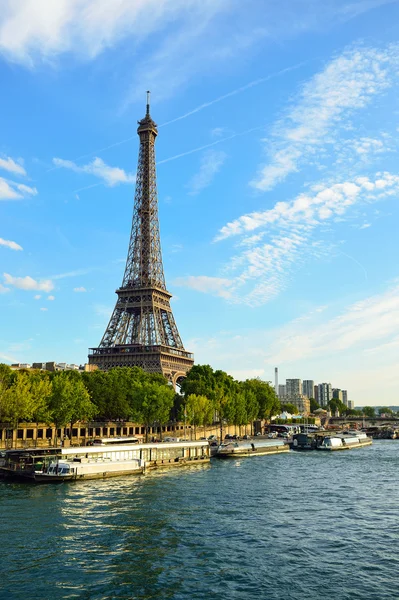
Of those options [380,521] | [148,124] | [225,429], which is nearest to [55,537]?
[380,521]

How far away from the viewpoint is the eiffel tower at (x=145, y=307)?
166750 millimetres

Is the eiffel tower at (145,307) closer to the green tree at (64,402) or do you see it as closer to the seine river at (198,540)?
the green tree at (64,402)

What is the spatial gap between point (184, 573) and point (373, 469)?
68.0 metres

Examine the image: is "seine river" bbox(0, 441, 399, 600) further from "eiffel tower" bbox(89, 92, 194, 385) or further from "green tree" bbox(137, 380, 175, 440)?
Result: "eiffel tower" bbox(89, 92, 194, 385)

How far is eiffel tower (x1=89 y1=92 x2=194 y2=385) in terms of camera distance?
167 metres

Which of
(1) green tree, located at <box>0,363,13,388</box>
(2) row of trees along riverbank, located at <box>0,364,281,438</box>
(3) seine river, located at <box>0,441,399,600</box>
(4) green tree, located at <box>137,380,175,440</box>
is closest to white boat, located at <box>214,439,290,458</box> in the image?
(2) row of trees along riverbank, located at <box>0,364,281,438</box>

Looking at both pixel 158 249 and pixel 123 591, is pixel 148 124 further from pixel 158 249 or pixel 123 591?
pixel 123 591

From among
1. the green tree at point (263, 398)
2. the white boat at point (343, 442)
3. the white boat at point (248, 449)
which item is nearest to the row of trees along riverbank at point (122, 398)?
the green tree at point (263, 398)

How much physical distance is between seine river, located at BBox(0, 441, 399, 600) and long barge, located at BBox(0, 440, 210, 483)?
3.49 m

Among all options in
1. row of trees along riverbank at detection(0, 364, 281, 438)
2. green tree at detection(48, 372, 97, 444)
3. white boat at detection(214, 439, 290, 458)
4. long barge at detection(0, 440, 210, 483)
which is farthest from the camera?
white boat at detection(214, 439, 290, 458)

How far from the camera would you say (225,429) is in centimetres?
16788

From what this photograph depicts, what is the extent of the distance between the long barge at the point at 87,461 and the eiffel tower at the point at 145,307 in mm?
69233

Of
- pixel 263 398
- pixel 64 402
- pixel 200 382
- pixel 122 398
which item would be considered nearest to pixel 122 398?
pixel 122 398

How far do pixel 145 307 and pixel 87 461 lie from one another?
328 feet
